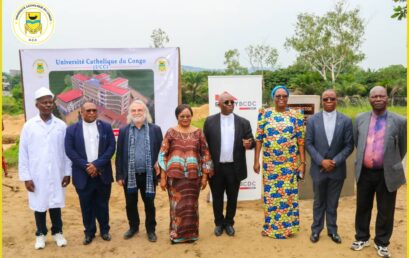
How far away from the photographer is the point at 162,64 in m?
6.08

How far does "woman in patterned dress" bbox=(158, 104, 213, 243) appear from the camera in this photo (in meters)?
4.12

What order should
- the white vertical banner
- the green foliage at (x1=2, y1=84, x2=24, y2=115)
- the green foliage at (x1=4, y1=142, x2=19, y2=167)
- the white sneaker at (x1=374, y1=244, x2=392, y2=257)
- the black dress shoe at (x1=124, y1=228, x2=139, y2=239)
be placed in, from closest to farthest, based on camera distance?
the white sneaker at (x1=374, y1=244, x2=392, y2=257) < the black dress shoe at (x1=124, y1=228, x2=139, y2=239) < the white vertical banner < the green foliage at (x1=4, y1=142, x2=19, y2=167) < the green foliage at (x1=2, y1=84, x2=24, y2=115)

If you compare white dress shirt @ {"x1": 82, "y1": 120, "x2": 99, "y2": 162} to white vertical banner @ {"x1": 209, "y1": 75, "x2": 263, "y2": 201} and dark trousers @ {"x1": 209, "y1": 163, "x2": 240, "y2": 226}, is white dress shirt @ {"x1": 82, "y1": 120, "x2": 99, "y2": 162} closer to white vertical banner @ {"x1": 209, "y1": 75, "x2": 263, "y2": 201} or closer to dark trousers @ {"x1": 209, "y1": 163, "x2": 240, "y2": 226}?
dark trousers @ {"x1": 209, "y1": 163, "x2": 240, "y2": 226}

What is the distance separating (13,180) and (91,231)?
423 centimetres

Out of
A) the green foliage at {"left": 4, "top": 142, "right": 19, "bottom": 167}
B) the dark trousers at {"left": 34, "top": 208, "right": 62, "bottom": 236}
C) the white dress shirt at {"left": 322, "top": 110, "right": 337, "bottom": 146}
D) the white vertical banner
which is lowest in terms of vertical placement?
the green foliage at {"left": 4, "top": 142, "right": 19, "bottom": 167}

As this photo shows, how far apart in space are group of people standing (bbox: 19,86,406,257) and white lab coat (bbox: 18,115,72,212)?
0.01 metres

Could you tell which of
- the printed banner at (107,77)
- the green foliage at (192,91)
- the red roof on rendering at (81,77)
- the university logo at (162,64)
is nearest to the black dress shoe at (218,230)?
the printed banner at (107,77)

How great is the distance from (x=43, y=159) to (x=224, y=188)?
2.00 metres

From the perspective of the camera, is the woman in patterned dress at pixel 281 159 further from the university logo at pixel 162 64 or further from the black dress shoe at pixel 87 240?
Answer: the university logo at pixel 162 64

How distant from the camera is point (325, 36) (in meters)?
29.6

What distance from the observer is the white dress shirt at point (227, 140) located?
14.3ft

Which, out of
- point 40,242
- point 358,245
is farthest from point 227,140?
point 40,242

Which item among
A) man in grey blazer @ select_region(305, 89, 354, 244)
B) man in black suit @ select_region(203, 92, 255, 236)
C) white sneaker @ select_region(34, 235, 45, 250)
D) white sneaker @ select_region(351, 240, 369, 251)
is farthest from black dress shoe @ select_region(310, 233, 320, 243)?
white sneaker @ select_region(34, 235, 45, 250)

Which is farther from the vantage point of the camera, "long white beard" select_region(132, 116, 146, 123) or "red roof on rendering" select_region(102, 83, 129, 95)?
"red roof on rendering" select_region(102, 83, 129, 95)
